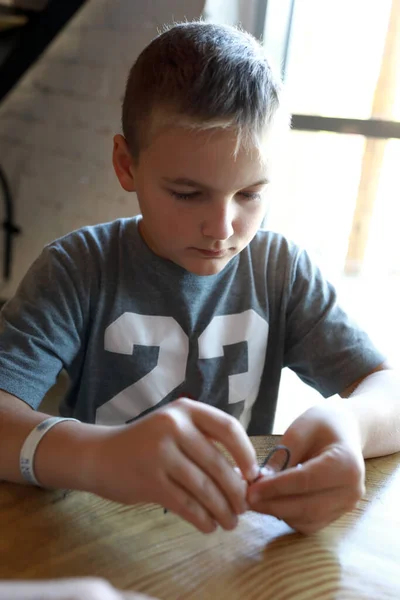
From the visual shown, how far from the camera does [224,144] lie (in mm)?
765

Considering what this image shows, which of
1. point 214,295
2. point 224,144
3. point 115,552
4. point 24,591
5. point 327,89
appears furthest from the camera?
point 327,89

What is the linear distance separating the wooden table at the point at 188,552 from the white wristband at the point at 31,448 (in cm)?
2

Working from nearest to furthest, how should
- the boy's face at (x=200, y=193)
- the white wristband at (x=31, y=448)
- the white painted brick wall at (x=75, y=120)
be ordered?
the white wristband at (x=31, y=448) → the boy's face at (x=200, y=193) → the white painted brick wall at (x=75, y=120)

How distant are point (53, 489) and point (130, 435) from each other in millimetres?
141

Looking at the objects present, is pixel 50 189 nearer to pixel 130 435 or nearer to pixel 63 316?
pixel 63 316

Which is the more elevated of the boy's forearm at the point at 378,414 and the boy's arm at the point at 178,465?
the boy's arm at the point at 178,465

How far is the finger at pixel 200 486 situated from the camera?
0.57 m

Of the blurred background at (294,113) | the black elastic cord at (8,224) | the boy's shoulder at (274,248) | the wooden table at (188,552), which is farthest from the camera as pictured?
the black elastic cord at (8,224)

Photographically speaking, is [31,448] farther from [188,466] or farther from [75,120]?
[75,120]

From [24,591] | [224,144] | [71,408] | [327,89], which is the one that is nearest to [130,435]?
[24,591]

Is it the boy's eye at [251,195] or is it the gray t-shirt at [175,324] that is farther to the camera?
the gray t-shirt at [175,324]

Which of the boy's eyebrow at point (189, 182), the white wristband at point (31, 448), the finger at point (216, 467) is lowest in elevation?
the white wristband at point (31, 448)

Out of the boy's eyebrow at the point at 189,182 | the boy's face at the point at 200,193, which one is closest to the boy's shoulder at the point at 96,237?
the boy's face at the point at 200,193

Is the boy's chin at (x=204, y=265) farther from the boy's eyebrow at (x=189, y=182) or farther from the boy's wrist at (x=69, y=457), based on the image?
the boy's wrist at (x=69, y=457)
